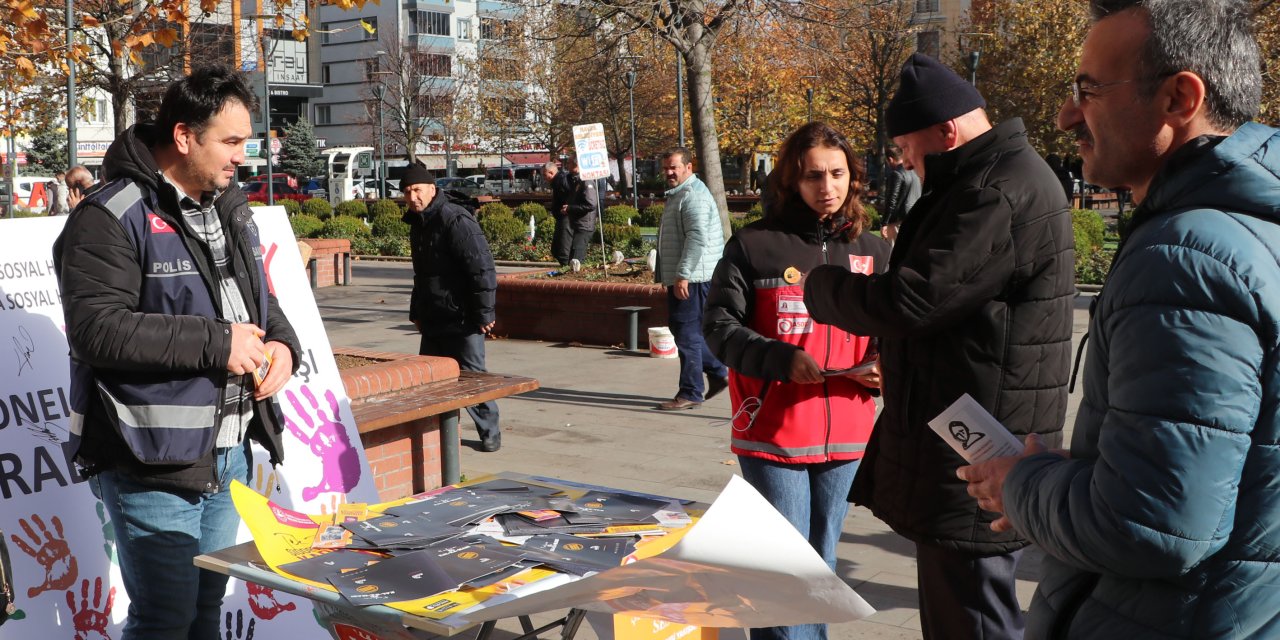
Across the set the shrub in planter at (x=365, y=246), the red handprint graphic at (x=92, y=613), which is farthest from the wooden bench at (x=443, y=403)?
the shrub in planter at (x=365, y=246)

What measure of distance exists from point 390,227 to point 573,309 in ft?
46.6

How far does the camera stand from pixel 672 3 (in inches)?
559

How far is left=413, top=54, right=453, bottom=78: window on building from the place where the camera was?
203ft

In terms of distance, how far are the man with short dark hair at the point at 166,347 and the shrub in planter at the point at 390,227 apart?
22735 millimetres

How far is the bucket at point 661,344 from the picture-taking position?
11.4m

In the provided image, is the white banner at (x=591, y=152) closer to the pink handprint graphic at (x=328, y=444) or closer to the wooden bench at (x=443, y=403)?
the wooden bench at (x=443, y=403)

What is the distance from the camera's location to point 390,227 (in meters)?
25.8

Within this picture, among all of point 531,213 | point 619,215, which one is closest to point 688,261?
point 619,215

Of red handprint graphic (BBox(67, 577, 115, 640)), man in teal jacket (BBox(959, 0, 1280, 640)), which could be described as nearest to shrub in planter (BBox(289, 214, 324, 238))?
Answer: red handprint graphic (BBox(67, 577, 115, 640))

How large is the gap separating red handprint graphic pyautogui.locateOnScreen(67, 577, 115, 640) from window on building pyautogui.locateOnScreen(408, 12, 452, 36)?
76284 millimetres

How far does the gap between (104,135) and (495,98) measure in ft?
92.5

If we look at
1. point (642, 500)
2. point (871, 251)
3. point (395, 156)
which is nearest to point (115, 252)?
point (642, 500)

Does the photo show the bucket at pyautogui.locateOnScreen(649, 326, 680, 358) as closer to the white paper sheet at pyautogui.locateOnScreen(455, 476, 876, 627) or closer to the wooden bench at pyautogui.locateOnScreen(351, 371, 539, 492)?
the wooden bench at pyautogui.locateOnScreen(351, 371, 539, 492)

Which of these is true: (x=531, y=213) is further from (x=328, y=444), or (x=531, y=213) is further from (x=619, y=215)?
(x=328, y=444)
